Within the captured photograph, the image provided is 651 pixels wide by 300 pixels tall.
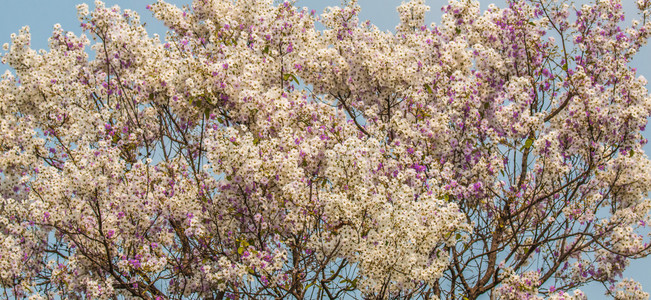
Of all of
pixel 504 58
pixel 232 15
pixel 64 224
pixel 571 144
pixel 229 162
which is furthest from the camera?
pixel 232 15

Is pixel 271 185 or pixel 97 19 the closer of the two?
pixel 271 185

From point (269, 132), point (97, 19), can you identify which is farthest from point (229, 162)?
point (97, 19)

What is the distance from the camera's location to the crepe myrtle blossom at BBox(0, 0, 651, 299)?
11906 millimetres

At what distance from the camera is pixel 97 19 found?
15.0 metres

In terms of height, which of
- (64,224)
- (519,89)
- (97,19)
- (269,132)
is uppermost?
(97,19)

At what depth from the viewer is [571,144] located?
14.4 meters

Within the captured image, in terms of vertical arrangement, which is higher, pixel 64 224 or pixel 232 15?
pixel 232 15

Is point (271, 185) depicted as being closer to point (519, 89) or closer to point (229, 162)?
point (229, 162)

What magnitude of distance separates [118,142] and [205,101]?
2.17 meters

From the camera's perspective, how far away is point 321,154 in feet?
43.8

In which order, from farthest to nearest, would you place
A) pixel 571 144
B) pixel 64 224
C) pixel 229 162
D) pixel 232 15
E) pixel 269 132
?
pixel 232 15 → pixel 571 144 → pixel 269 132 → pixel 64 224 → pixel 229 162

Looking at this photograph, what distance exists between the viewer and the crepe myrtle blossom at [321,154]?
11906 millimetres

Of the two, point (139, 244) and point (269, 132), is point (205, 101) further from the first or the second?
point (139, 244)

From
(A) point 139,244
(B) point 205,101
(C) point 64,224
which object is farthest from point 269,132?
(C) point 64,224
